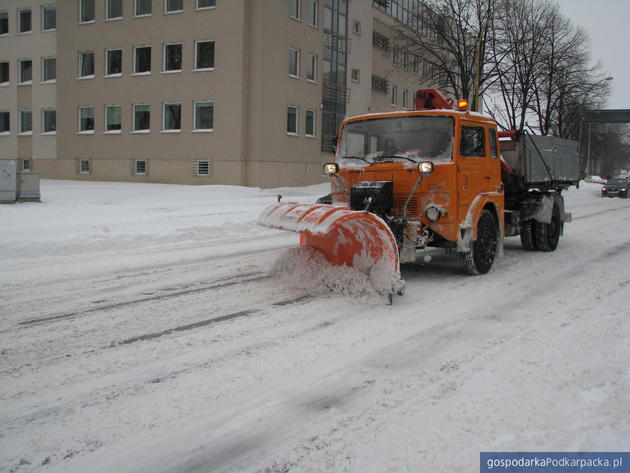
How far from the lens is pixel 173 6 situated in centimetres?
2939

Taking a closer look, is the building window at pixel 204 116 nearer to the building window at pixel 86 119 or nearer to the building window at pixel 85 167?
the building window at pixel 86 119

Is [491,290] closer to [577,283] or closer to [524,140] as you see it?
[577,283]

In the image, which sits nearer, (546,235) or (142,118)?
(546,235)

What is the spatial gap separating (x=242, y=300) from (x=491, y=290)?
10.6ft

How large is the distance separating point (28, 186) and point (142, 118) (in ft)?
44.8

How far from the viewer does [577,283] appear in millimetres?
7875

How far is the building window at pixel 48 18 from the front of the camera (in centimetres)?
3450

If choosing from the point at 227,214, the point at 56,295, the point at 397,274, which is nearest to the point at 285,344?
the point at 397,274

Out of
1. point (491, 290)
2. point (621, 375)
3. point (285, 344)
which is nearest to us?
point (621, 375)

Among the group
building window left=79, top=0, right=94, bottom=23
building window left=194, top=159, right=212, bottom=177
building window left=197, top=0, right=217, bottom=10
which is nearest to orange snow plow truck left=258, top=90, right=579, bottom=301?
building window left=194, top=159, right=212, bottom=177

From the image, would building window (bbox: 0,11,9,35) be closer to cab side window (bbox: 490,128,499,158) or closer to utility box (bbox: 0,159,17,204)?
utility box (bbox: 0,159,17,204)

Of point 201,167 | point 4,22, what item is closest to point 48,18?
point 4,22

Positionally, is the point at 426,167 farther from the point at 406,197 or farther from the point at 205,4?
the point at 205,4

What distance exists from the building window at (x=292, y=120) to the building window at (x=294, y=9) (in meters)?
4.66
